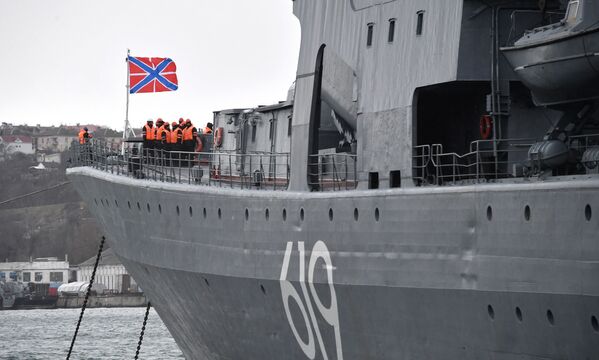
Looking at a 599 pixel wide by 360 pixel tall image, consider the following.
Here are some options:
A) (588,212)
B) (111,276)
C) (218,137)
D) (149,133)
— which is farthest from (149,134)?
(111,276)

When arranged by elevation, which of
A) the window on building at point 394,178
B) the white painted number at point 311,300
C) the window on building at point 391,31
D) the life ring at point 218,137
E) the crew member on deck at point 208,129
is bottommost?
the white painted number at point 311,300

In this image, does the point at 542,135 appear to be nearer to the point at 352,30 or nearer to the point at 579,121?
the point at 579,121

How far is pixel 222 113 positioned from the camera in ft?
106

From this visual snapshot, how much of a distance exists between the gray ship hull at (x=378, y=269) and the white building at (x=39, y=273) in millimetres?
124491

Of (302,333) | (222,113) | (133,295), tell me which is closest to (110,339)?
(222,113)

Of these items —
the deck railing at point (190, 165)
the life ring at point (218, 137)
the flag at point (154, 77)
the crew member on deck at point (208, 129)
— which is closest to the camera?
the deck railing at point (190, 165)

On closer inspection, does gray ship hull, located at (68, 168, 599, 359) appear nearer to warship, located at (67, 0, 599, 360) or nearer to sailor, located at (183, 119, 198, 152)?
warship, located at (67, 0, 599, 360)

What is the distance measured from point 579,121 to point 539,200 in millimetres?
1809

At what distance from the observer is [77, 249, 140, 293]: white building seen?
154m

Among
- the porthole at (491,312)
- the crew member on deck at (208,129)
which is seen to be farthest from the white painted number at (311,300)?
the crew member on deck at (208,129)

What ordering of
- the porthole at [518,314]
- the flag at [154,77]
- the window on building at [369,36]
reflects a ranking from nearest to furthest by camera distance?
the porthole at [518,314] → the window on building at [369,36] → the flag at [154,77]

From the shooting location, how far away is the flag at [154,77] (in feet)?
116

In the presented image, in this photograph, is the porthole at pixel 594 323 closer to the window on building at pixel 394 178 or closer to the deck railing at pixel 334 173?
the window on building at pixel 394 178

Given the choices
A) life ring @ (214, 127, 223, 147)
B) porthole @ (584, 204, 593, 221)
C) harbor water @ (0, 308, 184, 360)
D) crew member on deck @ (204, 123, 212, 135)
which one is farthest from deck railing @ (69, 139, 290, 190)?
harbor water @ (0, 308, 184, 360)
